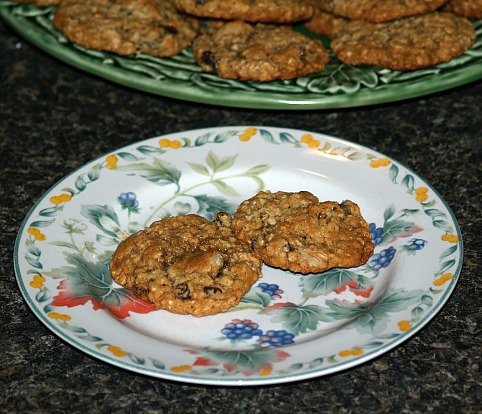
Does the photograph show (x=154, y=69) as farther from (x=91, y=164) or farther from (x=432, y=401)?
(x=432, y=401)

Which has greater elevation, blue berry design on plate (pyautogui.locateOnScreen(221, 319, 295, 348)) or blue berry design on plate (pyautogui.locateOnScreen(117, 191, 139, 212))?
blue berry design on plate (pyautogui.locateOnScreen(117, 191, 139, 212))

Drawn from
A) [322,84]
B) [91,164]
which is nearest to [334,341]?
[91,164]

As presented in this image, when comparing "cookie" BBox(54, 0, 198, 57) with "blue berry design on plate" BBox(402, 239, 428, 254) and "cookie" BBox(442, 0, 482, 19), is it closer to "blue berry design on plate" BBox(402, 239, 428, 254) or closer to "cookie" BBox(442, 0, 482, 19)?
"cookie" BBox(442, 0, 482, 19)

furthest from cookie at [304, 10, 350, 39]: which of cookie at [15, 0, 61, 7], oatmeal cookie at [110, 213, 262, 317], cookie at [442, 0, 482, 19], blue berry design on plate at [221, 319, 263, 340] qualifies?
blue berry design on plate at [221, 319, 263, 340]

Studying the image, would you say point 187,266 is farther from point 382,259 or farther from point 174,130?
point 174,130

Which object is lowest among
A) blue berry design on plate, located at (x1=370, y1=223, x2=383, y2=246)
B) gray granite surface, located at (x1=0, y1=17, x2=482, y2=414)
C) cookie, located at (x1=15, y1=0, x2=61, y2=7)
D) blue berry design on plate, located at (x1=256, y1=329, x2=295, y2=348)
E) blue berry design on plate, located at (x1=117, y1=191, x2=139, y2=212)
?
gray granite surface, located at (x1=0, y1=17, x2=482, y2=414)

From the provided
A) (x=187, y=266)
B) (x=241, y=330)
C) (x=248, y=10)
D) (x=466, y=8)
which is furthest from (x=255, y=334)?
(x=466, y=8)
